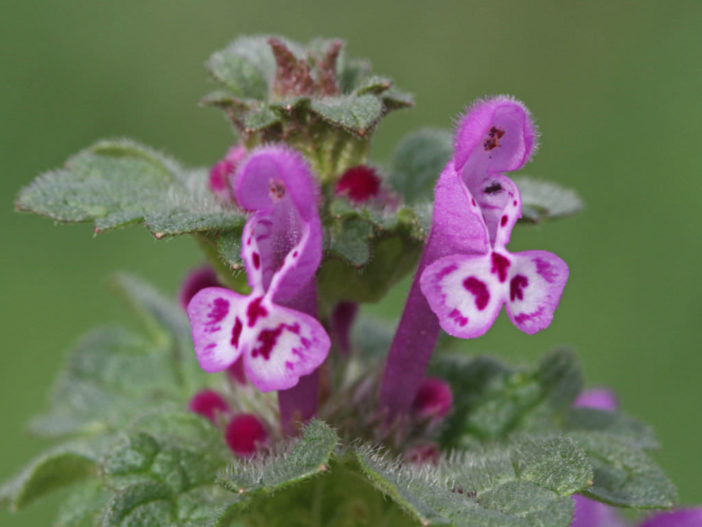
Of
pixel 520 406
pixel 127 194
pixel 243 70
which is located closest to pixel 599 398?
pixel 520 406

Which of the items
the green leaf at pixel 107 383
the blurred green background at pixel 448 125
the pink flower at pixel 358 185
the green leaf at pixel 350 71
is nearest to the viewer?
the pink flower at pixel 358 185

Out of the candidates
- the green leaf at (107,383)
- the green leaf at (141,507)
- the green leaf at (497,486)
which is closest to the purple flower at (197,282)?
the green leaf at (107,383)

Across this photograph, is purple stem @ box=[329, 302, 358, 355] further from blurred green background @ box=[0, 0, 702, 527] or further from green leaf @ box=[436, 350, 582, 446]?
blurred green background @ box=[0, 0, 702, 527]

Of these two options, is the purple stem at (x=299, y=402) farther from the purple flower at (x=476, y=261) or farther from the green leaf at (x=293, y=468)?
the green leaf at (x=293, y=468)

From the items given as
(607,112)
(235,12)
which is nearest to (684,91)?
(607,112)

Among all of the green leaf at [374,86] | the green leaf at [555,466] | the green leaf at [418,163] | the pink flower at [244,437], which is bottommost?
the pink flower at [244,437]

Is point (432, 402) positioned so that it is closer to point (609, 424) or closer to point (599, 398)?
point (609, 424)
